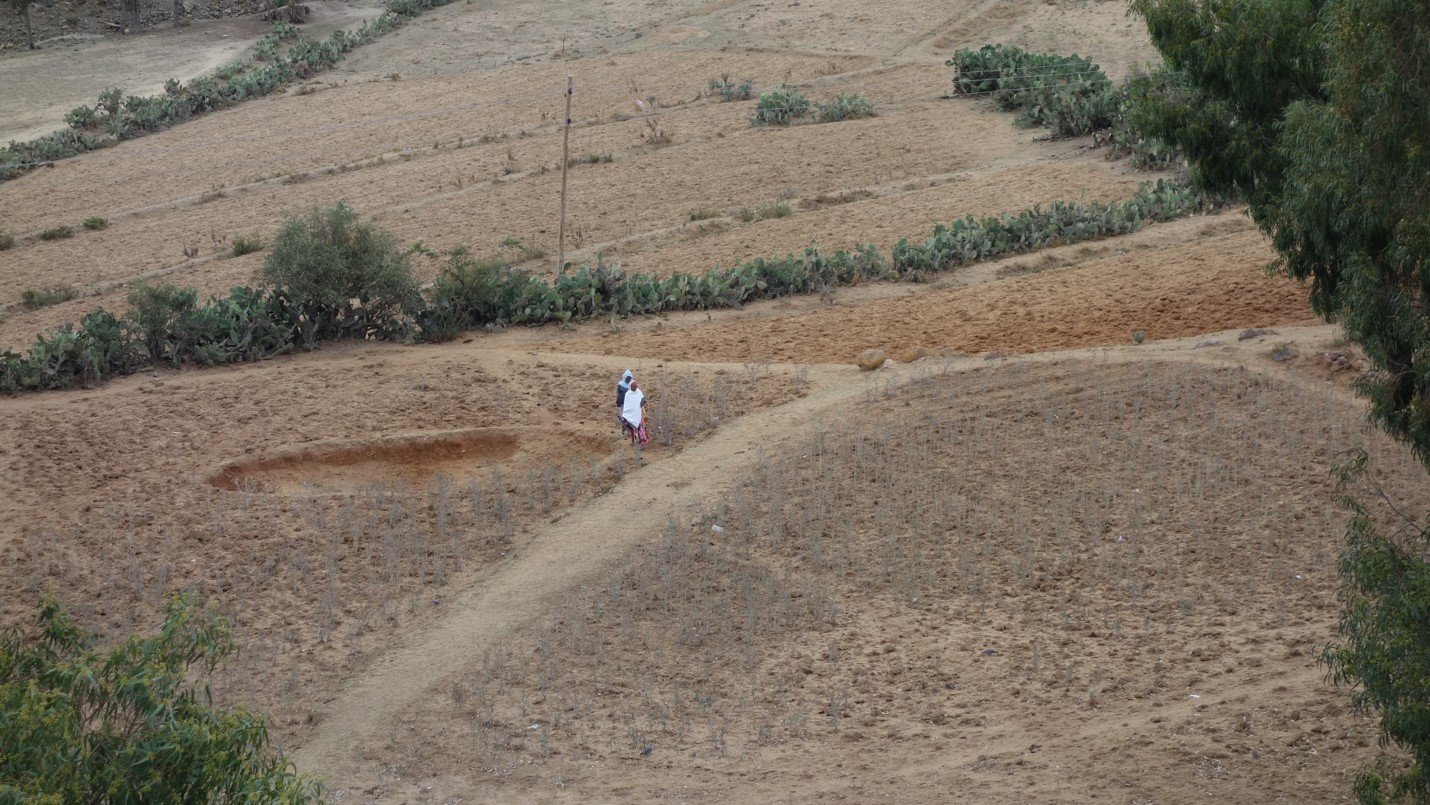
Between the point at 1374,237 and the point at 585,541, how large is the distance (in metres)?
7.22

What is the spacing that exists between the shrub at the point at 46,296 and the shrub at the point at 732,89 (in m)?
15.9

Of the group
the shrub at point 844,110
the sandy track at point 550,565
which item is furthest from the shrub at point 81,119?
the sandy track at point 550,565

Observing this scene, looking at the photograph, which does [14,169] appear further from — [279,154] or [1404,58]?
[1404,58]

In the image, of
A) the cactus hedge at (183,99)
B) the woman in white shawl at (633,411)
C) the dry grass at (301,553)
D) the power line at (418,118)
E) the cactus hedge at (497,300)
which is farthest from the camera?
the cactus hedge at (183,99)

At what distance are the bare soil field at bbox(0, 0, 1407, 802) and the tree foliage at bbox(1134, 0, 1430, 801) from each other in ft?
6.12

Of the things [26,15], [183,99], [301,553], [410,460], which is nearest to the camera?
[301,553]

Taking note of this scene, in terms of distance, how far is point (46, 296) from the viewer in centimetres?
2330

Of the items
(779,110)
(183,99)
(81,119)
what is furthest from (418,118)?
(81,119)

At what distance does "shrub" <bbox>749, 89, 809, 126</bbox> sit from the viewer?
3180 centimetres

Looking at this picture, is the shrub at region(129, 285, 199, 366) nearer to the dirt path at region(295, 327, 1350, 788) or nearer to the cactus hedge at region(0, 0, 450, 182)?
the dirt path at region(295, 327, 1350, 788)

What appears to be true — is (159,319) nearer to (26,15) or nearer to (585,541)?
(585,541)

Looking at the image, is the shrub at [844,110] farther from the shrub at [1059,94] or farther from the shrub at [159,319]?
the shrub at [159,319]

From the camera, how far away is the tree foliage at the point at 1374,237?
8070 mm

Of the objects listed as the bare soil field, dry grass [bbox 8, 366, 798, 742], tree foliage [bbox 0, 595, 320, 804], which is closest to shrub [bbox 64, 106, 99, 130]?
the bare soil field
